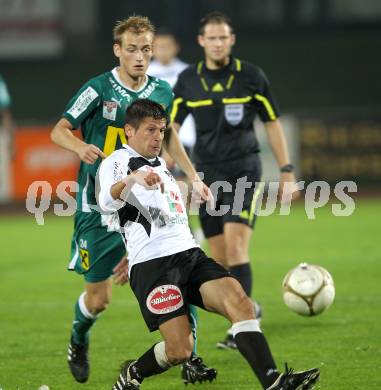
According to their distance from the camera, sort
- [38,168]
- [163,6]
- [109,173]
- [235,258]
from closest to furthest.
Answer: [109,173] → [235,258] → [38,168] → [163,6]

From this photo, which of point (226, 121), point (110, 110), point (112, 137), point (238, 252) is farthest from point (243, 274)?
point (110, 110)

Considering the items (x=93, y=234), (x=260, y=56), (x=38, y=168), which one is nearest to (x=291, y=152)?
(x=260, y=56)

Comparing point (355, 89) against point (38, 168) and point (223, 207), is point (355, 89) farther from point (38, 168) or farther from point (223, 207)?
point (223, 207)

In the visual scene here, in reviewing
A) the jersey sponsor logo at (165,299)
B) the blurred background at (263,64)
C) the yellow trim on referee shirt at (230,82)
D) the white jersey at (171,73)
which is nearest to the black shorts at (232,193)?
the yellow trim on referee shirt at (230,82)

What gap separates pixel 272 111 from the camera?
812cm

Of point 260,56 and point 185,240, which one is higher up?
point 260,56

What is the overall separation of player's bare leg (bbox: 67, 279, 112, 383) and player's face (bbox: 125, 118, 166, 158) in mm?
1347

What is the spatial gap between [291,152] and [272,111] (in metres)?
12.2

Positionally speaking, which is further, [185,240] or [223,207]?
[223,207]

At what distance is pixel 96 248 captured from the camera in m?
6.71

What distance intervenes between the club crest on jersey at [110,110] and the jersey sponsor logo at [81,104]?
0.30ft

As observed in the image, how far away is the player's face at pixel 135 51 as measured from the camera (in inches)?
251

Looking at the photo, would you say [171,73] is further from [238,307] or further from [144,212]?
[238,307]

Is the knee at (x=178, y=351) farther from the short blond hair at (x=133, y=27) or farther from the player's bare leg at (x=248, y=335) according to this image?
the short blond hair at (x=133, y=27)
